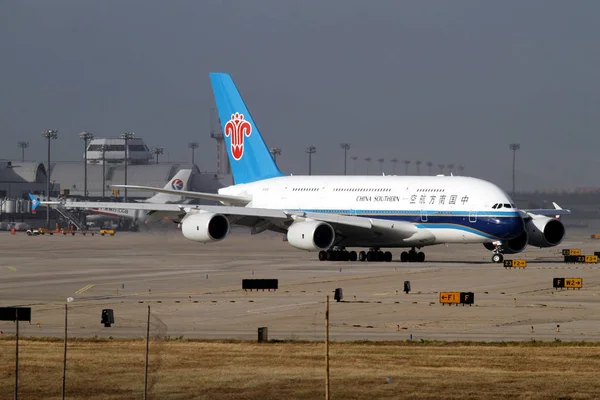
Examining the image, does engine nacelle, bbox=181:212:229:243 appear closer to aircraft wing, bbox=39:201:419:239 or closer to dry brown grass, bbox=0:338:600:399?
aircraft wing, bbox=39:201:419:239

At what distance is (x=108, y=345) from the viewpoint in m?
28.2

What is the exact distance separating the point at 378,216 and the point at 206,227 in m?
9.59

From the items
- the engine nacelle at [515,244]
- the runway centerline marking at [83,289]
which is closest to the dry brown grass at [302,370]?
the runway centerline marking at [83,289]

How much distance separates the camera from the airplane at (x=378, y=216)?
61844 mm

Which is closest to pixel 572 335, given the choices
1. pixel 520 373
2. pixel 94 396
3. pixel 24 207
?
pixel 520 373

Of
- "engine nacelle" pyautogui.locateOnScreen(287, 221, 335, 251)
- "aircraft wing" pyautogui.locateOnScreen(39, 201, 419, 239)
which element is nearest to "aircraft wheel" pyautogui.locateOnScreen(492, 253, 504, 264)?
"aircraft wing" pyautogui.locateOnScreen(39, 201, 419, 239)

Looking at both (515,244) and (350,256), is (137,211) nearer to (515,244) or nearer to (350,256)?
(350,256)

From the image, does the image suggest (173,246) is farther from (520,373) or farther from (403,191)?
(520,373)

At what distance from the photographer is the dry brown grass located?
22.1 meters

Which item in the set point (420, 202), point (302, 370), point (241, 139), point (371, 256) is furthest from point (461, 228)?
point (302, 370)

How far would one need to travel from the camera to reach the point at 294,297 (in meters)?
41.5

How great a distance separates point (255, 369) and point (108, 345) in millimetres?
5055

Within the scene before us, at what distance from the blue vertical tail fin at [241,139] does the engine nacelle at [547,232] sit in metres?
16.8

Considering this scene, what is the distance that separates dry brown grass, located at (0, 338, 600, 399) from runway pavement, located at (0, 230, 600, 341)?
7.79 feet
